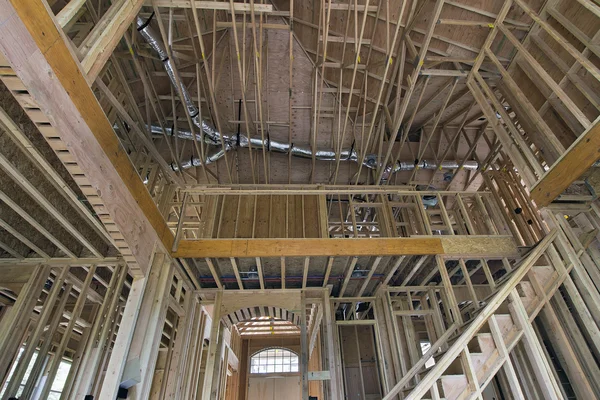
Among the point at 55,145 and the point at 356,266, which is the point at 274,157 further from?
the point at 55,145

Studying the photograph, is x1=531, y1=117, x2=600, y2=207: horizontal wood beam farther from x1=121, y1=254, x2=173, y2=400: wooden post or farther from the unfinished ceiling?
x1=121, y1=254, x2=173, y2=400: wooden post

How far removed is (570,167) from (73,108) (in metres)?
6.69

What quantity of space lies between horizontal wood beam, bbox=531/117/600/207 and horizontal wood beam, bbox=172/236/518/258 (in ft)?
4.81

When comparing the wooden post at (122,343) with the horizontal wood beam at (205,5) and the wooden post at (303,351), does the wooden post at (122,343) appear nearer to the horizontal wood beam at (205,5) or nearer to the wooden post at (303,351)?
the wooden post at (303,351)

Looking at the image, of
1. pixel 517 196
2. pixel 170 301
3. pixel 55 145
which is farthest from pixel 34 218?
pixel 517 196

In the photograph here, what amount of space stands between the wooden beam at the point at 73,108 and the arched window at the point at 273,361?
1340cm

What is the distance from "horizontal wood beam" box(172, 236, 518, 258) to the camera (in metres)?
6.66

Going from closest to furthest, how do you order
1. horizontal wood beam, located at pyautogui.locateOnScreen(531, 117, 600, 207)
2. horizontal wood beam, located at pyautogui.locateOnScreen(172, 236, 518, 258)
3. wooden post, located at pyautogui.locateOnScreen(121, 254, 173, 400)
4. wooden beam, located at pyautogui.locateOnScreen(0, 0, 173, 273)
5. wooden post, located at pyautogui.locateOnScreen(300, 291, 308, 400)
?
wooden beam, located at pyautogui.locateOnScreen(0, 0, 173, 273) → horizontal wood beam, located at pyautogui.locateOnScreen(531, 117, 600, 207) → wooden post, located at pyautogui.locateOnScreen(121, 254, 173, 400) → horizontal wood beam, located at pyautogui.locateOnScreen(172, 236, 518, 258) → wooden post, located at pyautogui.locateOnScreen(300, 291, 308, 400)

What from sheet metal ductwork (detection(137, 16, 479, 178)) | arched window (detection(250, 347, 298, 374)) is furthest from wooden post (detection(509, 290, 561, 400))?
arched window (detection(250, 347, 298, 374))

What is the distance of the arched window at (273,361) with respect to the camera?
1673 cm

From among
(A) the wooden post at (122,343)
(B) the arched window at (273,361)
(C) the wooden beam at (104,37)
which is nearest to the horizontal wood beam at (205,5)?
(C) the wooden beam at (104,37)

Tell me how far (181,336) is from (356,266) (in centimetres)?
405

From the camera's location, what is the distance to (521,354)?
21.5 ft

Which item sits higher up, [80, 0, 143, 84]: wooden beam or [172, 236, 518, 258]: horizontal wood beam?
[80, 0, 143, 84]: wooden beam
